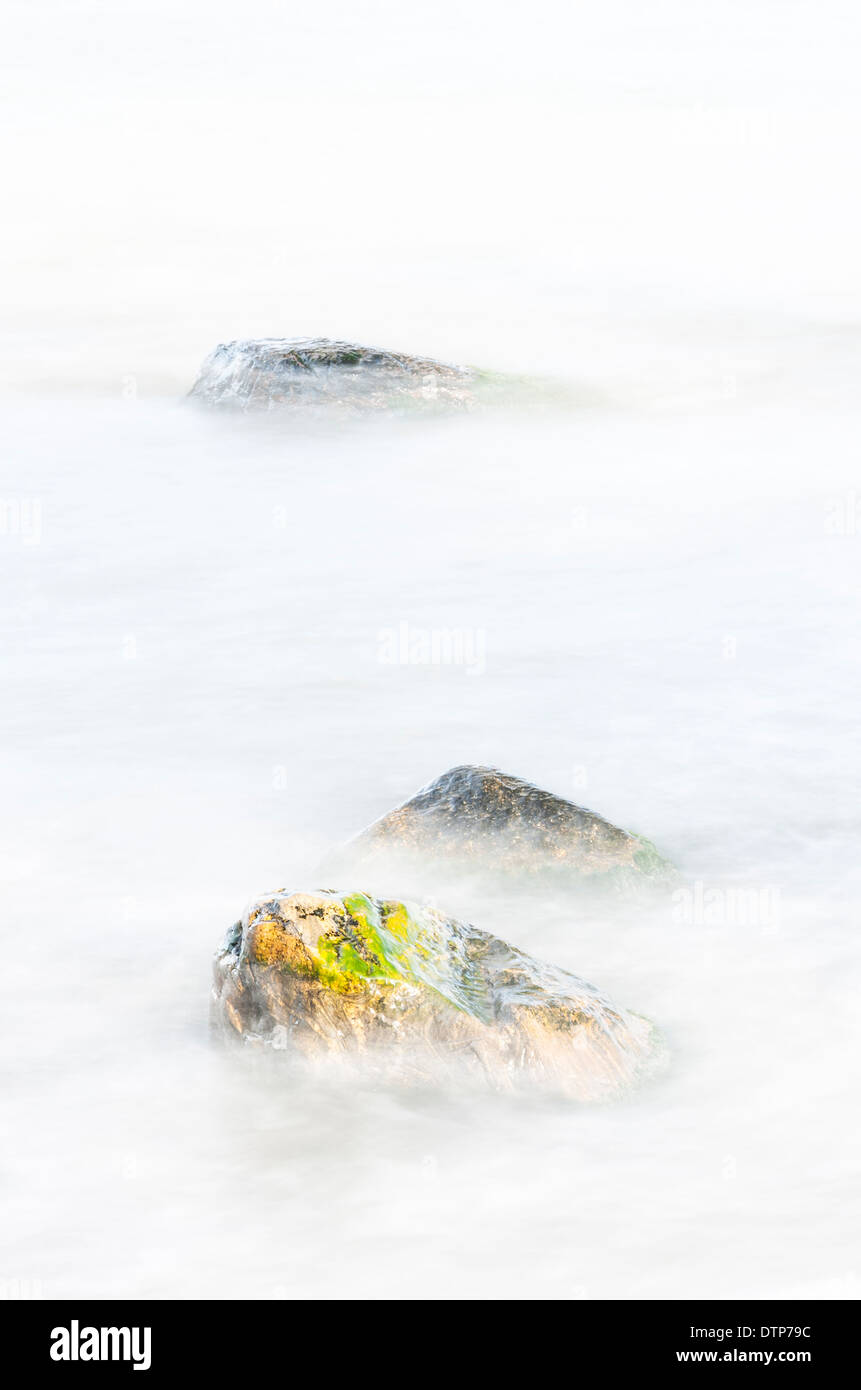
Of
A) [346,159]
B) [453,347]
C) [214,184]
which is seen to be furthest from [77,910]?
[346,159]

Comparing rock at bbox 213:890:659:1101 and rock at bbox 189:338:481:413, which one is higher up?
rock at bbox 189:338:481:413

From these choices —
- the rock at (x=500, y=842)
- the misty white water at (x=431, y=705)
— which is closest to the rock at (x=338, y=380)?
the misty white water at (x=431, y=705)

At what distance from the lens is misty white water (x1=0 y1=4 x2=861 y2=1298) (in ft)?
13.6

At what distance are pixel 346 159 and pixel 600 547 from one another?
19.6m

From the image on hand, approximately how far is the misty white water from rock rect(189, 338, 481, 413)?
0.30m

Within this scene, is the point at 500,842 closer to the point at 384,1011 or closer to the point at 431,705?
the point at 384,1011

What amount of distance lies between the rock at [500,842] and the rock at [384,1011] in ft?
3.54

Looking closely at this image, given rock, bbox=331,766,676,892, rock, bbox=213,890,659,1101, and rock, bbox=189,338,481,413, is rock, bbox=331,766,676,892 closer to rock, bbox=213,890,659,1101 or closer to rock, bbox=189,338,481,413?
rock, bbox=213,890,659,1101

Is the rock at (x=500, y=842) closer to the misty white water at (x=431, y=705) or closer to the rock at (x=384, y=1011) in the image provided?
the misty white water at (x=431, y=705)

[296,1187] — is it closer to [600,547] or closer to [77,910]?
[77,910]

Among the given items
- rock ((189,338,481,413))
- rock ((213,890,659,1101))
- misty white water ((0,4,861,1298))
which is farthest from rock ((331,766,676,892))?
rock ((189,338,481,413))

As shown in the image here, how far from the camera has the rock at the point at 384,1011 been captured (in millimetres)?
4438

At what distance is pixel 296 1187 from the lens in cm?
420

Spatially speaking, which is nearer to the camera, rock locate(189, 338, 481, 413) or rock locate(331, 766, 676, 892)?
rock locate(331, 766, 676, 892)
